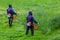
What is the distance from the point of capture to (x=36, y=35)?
15.4m

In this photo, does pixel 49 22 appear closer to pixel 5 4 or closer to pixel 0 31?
pixel 0 31

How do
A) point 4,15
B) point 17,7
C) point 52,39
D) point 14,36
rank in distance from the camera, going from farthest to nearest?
point 17,7 → point 4,15 → point 14,36 → point 52,39

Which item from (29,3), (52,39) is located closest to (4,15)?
(29,3)

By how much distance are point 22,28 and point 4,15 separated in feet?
11.1

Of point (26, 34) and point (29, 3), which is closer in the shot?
point (26, 34)

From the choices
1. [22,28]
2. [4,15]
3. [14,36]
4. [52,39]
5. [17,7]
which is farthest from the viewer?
[17,7]

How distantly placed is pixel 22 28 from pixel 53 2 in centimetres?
740

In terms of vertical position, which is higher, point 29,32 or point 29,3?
point 29,3

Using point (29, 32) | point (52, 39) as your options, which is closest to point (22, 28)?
point (29, 32)

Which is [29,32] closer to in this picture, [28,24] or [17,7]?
[28,24]

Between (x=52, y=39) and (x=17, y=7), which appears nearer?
(x=52, y=39)

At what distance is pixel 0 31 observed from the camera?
16.1m

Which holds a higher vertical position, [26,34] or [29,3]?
→ [29,3]

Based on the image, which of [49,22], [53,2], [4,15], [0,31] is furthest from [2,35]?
[53,2]
